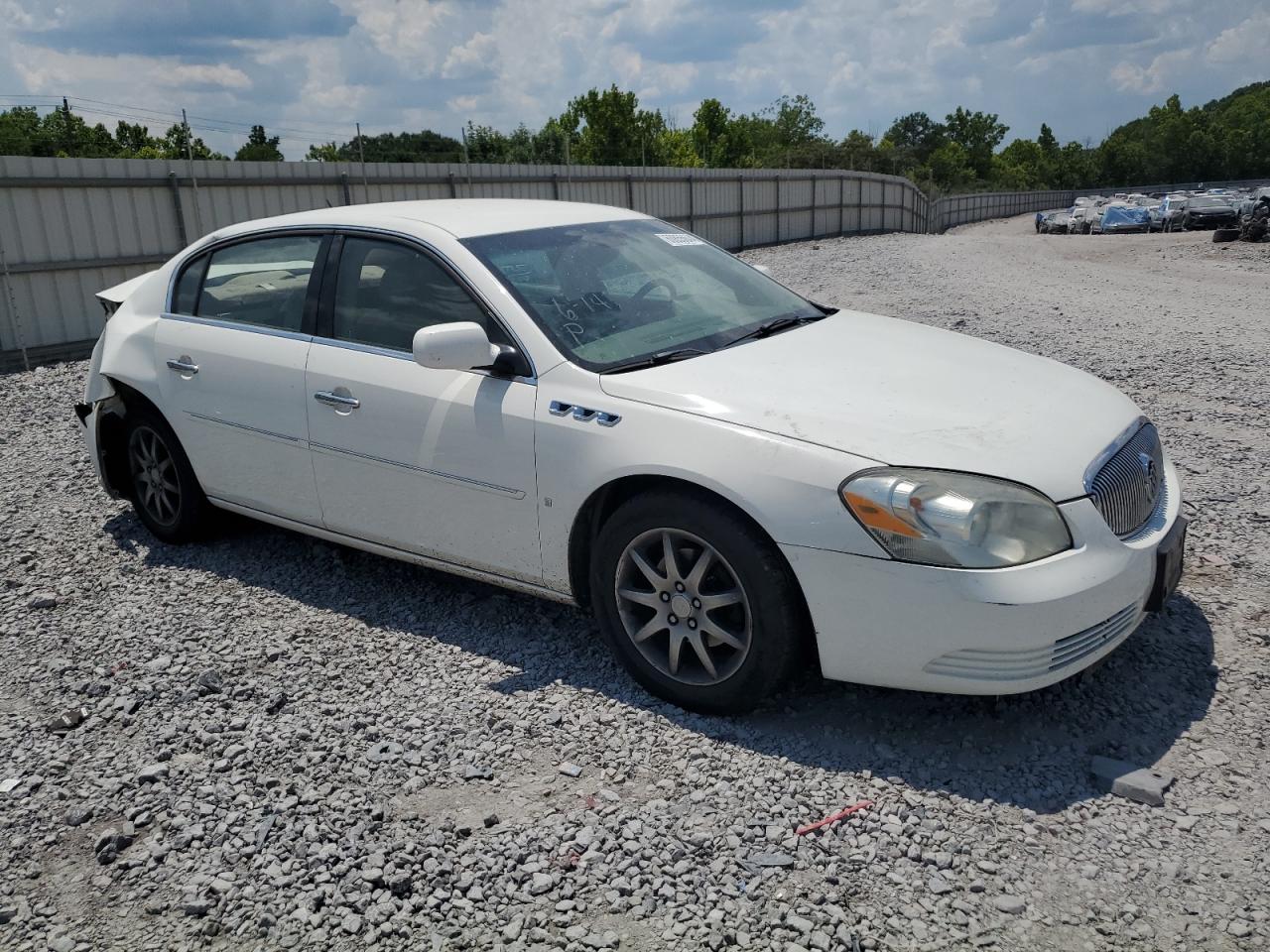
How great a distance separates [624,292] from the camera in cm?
407

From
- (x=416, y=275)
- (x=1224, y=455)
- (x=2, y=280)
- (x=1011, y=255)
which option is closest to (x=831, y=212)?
(x=1011, y=255)

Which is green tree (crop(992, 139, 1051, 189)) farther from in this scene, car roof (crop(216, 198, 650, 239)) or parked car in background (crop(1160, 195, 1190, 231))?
car roof (crop(216, 198, 650, 239))

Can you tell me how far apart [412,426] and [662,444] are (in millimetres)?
1135

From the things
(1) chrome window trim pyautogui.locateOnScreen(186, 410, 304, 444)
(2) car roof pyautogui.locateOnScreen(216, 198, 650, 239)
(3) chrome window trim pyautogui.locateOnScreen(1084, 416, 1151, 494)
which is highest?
(2) car roof pyautogui.locateOnScreen(216, 198, 650, 239)

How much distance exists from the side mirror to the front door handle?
62 cm

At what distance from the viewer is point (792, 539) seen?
3107mm

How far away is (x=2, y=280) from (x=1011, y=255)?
22871 millimetres

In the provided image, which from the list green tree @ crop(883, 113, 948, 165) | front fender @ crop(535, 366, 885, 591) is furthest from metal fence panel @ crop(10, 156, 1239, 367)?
green tree @ crop(883, 113, 948, 165)

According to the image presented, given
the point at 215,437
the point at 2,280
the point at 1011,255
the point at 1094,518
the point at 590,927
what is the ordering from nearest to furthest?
the point at 590,927 < the point at 1094,518 < the point at 215,437 < the point at 2,280 < the point at 1011,255

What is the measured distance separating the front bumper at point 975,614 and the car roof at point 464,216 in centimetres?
198

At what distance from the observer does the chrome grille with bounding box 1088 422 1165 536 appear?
320 centimetres

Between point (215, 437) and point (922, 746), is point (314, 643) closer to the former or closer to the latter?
point (215, 437)

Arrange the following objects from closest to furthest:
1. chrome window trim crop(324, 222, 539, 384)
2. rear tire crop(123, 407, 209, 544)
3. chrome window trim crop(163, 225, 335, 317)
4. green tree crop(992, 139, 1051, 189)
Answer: chrome window trim crop(324, 222, 539, 384) → chrome window trim crop(163, 225, 335, 317) → rear tire crop(123, 407, 209, 544) → green tree crop(992, 139, 1051, 189)

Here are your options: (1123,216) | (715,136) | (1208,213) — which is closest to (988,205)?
(715,136)
